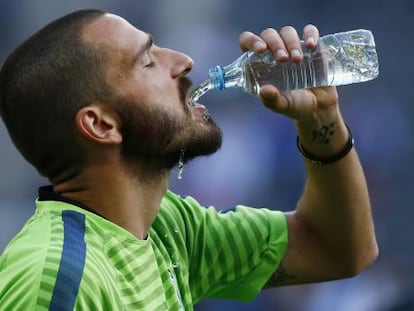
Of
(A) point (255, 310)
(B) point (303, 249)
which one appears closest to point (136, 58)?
(B) point (303, 249)

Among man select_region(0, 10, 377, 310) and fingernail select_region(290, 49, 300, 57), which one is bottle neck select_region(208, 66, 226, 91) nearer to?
man select_region(0, 10, 377, 310)

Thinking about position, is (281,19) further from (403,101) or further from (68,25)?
(68,25)

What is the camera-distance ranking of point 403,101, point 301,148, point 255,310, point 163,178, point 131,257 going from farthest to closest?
1. point 403,101
2. point 255,310
3. point 301,148
4. point 163,178
5. point 131,257

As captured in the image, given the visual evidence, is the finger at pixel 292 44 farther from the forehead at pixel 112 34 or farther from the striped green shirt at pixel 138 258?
the striped green shirt at pixel 138 258

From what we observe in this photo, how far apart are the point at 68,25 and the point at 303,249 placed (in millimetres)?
954

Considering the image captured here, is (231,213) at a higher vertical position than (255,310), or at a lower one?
higher

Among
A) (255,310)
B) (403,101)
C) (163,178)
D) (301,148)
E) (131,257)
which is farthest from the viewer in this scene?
(403,101)

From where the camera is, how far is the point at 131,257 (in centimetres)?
231

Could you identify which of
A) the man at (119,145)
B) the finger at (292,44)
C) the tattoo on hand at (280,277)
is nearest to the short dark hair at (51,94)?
the man at (119,145)

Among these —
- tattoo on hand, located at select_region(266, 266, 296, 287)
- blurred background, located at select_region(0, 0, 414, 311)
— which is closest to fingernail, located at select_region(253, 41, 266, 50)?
tattoo on hand, located at select_region(266, 266, 296, 287)

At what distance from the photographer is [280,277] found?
2867 mm

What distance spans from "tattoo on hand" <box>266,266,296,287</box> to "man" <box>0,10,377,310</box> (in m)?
0.15

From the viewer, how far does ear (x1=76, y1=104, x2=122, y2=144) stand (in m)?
2.36

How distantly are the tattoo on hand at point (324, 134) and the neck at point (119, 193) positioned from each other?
52 centimetres
